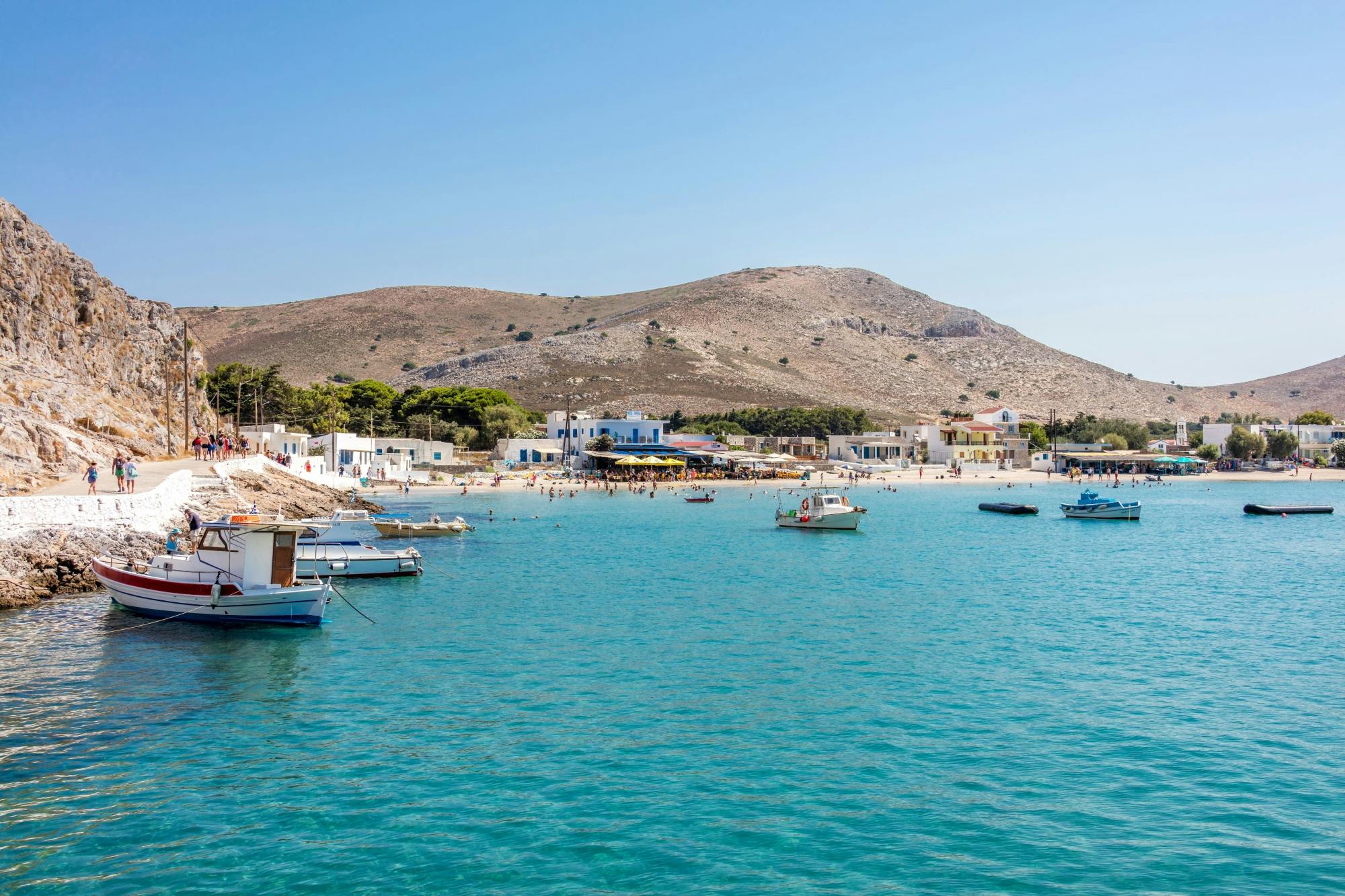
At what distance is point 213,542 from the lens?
2373 cm

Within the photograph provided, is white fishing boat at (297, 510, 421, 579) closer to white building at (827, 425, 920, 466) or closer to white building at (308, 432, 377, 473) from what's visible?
white building at (308, 432, 377, 473)

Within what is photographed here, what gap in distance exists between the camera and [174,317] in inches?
2569

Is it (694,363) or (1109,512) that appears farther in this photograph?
(694,363)

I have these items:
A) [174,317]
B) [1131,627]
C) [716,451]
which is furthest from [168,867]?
[716,451]

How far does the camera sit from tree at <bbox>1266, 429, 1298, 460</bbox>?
119562 mm

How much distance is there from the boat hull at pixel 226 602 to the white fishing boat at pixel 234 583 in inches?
0.7

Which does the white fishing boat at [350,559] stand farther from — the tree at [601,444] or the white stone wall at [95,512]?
the tree at [601,444]

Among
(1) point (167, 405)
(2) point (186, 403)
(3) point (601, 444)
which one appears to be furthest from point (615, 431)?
(1) point (167, 405)

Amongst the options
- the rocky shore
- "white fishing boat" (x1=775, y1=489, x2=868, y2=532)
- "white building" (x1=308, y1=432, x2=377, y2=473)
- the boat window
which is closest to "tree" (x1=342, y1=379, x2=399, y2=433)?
"white building" (x1=308, y1=432, x2=377, y2=473)

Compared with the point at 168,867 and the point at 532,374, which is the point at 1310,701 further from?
the point at 532,374

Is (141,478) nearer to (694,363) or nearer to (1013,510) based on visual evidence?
(1013,510)

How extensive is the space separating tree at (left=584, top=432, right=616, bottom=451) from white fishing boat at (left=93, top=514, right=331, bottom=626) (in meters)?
73.6

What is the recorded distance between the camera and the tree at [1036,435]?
130 metres

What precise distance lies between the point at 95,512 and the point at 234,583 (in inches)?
328
